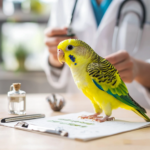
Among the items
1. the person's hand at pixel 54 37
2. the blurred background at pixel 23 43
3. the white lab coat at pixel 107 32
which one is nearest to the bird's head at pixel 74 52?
the person's hand at pixel 54 37

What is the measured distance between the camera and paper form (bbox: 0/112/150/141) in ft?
1.33

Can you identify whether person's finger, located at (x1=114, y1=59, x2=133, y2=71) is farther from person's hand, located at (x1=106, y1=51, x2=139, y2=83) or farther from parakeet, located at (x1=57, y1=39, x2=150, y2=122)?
parakeet, located at (x1=57, y1=39, x2=150, y2=122)

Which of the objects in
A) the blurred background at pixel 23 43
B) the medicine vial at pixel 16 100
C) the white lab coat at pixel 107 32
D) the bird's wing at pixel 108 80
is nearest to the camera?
the bird's wing at pixel 108 80

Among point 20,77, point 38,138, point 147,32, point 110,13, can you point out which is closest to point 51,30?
point 110,13

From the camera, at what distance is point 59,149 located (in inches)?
13.4

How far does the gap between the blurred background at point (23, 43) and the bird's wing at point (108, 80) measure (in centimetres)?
141

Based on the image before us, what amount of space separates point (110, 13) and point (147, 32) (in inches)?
7.3

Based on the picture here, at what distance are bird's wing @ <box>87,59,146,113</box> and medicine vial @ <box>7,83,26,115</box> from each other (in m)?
0.26

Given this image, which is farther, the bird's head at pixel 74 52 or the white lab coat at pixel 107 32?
the white lab coat at pixel 107 32

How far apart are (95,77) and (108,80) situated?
0.03 meters

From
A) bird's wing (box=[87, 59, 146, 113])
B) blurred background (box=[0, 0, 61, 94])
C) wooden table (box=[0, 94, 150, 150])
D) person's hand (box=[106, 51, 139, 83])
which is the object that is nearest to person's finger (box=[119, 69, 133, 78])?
person's hand (box=[106, 51, 139, 83])

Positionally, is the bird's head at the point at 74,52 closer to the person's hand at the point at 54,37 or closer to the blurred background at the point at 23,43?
the person's hand at the point at 54,37

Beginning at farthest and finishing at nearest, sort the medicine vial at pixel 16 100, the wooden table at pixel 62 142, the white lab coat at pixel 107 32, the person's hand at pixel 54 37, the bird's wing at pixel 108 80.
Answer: the white lab coat at pixel 107 32
the person's hand at pixel 54 37
the medicine vial at pixel 16 100
the bird's wing at pixel 108 80
the wooden table at pixel 62 142

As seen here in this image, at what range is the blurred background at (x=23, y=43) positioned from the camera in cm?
181
